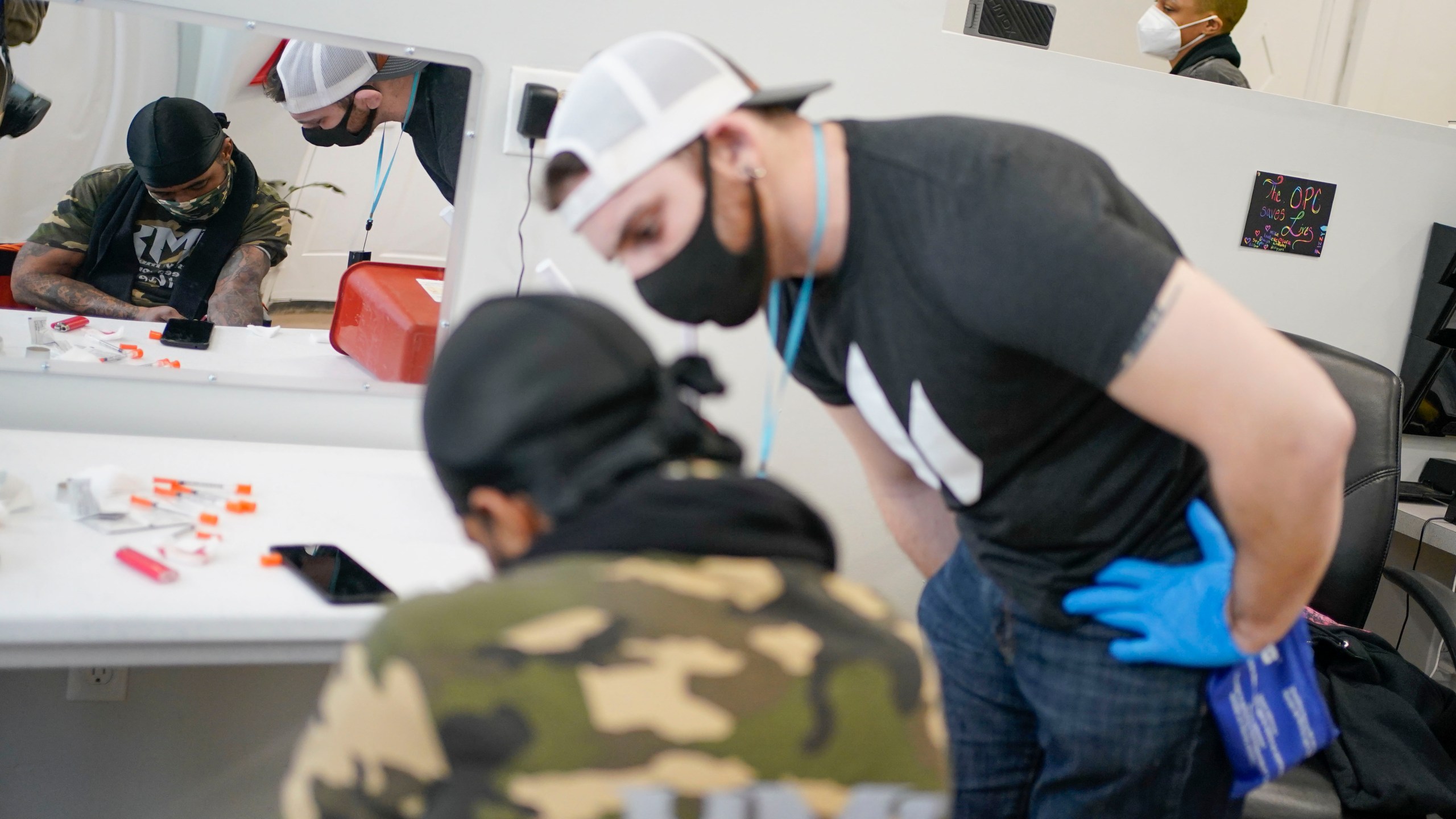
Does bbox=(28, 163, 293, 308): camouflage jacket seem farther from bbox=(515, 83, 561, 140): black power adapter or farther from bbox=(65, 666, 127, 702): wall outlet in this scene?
bbox=(65, 666, 127, 702): wall outlet

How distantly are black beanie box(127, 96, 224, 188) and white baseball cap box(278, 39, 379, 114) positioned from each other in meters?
0.11

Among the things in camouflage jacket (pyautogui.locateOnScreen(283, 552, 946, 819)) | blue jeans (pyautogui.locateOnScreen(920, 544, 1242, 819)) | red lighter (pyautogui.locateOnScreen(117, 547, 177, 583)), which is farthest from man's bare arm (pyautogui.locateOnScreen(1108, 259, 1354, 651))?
red lighter (pyautogui.locateOnScreen(117, 547, 177, 583))

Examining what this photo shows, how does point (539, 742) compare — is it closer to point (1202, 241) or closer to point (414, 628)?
point (414, 628)

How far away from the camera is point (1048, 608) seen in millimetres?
1037

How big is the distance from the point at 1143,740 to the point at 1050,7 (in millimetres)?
1171

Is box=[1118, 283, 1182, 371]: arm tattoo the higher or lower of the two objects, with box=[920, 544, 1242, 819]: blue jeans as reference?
higher

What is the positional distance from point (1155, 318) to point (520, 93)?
1.04 meters

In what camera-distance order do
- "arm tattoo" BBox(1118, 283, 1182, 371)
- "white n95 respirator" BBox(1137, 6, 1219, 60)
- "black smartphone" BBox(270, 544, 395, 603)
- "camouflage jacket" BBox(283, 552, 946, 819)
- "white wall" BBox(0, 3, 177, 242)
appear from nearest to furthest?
"camouflage jacket" BBox(283, 552, 946, 819) < "arm tattoo" BBox(1118, 283, 1182, 371) < "black smartphone" BBox(270, 544, 395, 603) < "white wall" BBox(0, 3, 177, 242) < "white n95 respirator" BBox(1137, 6, 1219, 60)

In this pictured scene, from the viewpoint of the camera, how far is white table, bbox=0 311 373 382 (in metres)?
1.53

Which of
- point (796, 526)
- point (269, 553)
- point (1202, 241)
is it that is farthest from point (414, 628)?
point (1202, 241)

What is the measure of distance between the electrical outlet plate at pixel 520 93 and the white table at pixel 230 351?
0.41m

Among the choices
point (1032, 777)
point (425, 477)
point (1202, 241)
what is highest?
point (1202, 241)

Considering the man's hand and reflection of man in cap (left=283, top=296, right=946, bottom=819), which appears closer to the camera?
reflection of man in cap (left=283, top=296, right=946, bottom=819)

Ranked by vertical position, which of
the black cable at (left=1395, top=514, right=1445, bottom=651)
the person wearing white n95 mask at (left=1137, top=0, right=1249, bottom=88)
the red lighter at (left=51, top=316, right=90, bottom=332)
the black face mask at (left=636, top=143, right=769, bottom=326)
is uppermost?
the person wearing white n95 mask at (left=1137, top=0, right=1249, bottom=88)
